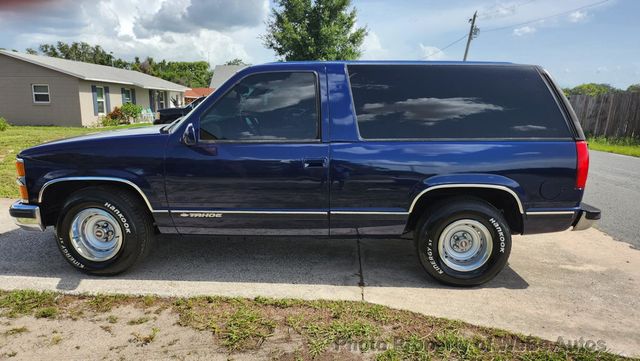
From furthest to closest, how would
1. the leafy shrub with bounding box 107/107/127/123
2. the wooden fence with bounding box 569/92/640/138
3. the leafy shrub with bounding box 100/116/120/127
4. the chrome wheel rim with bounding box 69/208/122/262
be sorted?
the leafy shrub with bounding box 107/107/127/123 → the leafy shrub with bounding box 100/116/120/127 → the wooden fence with bounding box 569/92/640/138 → the chrome wheel rim with bounding box 69/208/122/262

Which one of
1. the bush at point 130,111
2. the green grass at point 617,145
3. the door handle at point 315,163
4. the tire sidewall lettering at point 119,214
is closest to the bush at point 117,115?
the bush at point 130,111

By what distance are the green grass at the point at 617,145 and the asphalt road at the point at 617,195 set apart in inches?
68.5

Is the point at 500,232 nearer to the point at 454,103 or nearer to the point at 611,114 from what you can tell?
the point at 454,103

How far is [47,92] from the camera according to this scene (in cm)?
2306

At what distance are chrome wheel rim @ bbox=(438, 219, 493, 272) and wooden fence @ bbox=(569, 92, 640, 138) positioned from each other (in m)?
15.6

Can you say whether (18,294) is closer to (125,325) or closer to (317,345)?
(125,325)

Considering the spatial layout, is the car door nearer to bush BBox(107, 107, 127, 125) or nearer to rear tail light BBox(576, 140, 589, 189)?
rear tail light BBox(576, 140, 589, 189)

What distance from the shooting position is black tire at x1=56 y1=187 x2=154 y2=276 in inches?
156

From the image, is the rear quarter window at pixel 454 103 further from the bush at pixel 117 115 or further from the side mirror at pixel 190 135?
the bush at pixel 117 115

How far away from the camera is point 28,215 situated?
4.00 m

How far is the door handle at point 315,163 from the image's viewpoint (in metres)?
3.76

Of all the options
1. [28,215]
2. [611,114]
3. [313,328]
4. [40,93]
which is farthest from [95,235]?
[40,93]

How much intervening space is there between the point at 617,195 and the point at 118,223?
26.7 ft

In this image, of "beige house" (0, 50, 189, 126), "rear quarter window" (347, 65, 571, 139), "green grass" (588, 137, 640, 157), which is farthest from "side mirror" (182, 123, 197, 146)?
"beige house" (0, 50, 189, 126)
